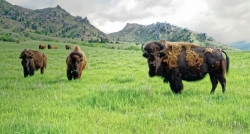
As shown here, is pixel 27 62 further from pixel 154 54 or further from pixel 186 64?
pixel 186 64

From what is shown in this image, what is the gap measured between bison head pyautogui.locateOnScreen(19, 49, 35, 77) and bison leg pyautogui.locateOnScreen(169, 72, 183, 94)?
39.7 feet

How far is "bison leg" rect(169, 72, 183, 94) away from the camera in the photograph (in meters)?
8.80

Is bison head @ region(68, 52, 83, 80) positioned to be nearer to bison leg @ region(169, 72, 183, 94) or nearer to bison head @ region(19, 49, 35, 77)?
bison head @ region(19, 49, 35, 77)

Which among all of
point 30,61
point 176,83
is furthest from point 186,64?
point 30,61

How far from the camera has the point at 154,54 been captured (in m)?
8.63

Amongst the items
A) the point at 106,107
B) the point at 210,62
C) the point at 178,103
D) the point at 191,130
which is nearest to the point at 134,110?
the point at 106,107

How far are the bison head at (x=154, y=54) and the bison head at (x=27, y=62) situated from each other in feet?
37.8

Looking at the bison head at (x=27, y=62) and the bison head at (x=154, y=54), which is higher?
the bison head at (x=154, y=54)

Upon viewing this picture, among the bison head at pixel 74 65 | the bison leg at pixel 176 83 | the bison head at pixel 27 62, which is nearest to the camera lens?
the bison leg at pixel 176 83

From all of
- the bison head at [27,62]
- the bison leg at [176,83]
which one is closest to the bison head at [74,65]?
the bison head at [27,62]

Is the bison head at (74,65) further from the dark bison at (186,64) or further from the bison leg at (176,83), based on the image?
the bison leg at (176,83)

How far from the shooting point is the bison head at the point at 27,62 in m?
17.5

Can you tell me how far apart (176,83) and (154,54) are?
1342mm

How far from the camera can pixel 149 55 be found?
8625 millimetres
